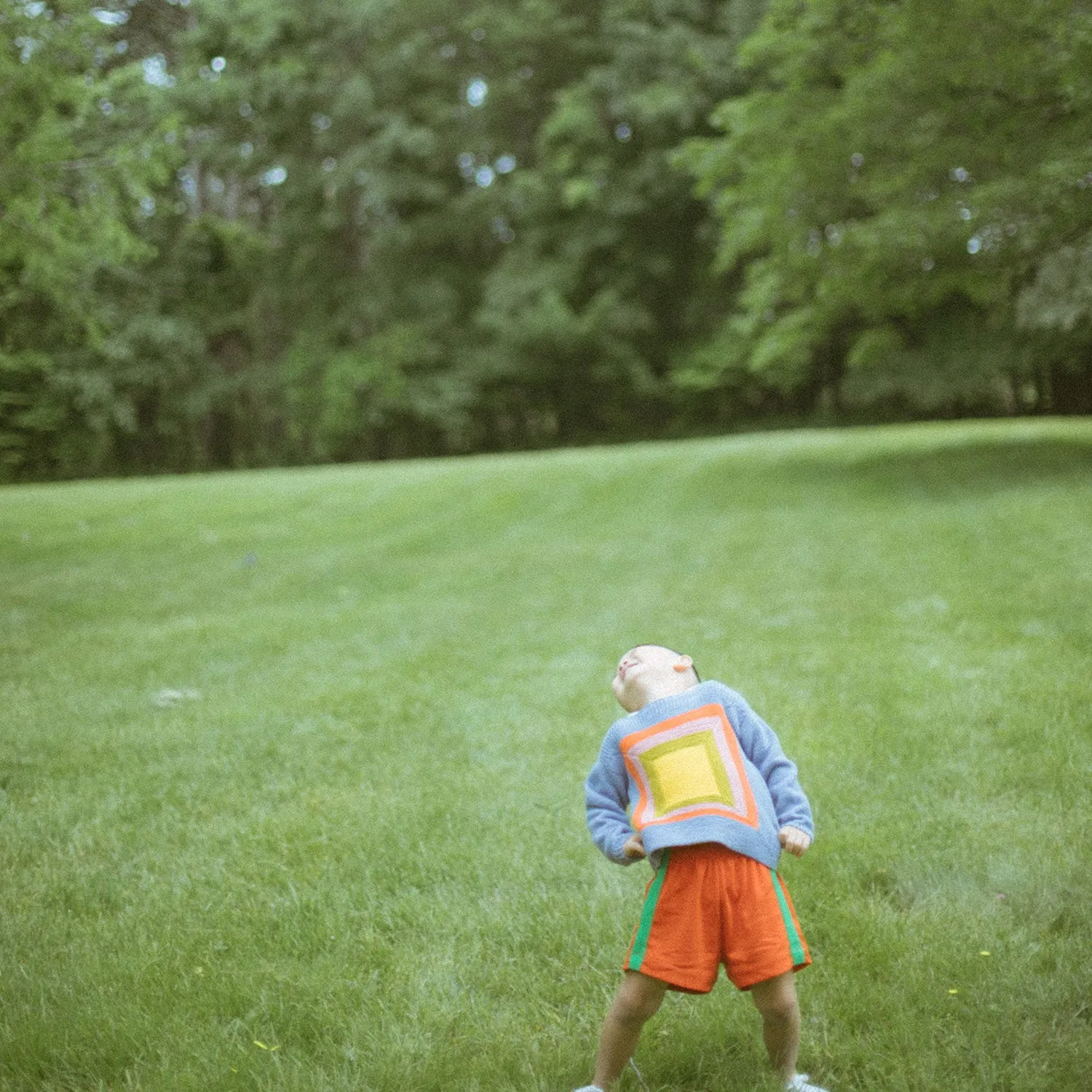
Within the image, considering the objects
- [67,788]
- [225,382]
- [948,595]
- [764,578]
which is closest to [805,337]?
[764,578]

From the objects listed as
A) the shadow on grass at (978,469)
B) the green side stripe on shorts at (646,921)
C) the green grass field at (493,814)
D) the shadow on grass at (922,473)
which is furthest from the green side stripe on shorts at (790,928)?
the shadow on grass at (978,469)

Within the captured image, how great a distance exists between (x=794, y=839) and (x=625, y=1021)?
527 millimetres

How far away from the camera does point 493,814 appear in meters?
4.03

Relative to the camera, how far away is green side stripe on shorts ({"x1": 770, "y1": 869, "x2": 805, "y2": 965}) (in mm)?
2354

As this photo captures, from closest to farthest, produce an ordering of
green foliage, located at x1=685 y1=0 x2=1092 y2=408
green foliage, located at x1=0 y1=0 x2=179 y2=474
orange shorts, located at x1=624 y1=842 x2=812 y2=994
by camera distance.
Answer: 1. orange shorts, located at x1=624 y1=842 x2=812 y2=994
2. green foliage, located at x1=0 y1=0 x2=179 y2=474
3. green foliage, located at x1=685 y1=0 x2=1092 y2=408

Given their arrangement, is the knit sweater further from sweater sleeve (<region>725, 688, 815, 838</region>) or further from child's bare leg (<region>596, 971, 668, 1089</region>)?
child's bare leg (<region>596, 971, 668, 1089</region>)

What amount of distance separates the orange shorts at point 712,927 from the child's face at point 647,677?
35 centimetres

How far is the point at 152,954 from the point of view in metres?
3.09

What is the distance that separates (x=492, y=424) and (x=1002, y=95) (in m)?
24.3

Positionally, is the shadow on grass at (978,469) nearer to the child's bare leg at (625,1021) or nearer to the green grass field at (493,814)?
the green grass field at (493,814)

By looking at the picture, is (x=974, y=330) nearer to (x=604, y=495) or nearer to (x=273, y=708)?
(x=604, y=495)

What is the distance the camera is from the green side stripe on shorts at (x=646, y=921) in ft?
7.64

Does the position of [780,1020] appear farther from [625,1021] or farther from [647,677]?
[647,677]

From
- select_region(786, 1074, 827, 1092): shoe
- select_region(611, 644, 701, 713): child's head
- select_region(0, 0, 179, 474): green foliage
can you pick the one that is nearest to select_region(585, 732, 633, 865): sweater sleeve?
select_region(611, 644, 701, 713): child's head
